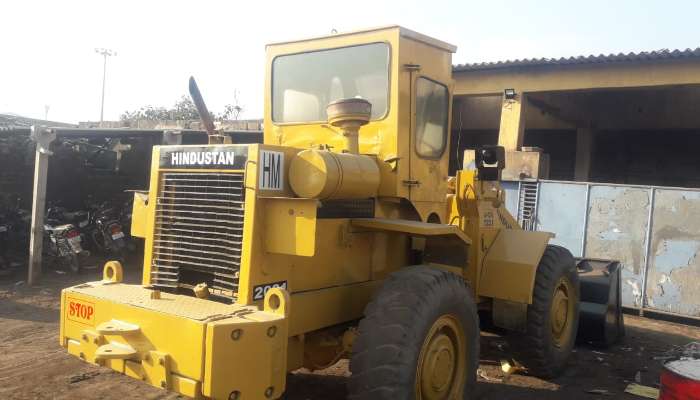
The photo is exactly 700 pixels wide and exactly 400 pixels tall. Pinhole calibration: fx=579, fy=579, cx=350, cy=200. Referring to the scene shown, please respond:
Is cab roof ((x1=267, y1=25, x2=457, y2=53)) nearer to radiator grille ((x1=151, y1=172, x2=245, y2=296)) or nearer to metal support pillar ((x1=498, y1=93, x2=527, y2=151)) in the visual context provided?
radiator grille ((x1=151, y1=172, x2=245, y2=296))

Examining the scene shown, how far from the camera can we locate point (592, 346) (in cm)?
675

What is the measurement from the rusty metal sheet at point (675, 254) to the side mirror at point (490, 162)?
187 inches

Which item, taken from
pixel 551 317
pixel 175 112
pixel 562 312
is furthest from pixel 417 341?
pixel 175 112

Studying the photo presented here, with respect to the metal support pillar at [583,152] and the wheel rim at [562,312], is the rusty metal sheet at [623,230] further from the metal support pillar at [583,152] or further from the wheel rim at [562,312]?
the metal support pillar at [583,152]

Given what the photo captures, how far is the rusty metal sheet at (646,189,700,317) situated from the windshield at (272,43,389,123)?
629 cm

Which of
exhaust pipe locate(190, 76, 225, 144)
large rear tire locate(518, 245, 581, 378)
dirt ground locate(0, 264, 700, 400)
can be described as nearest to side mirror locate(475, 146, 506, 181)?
large rear tire locate(518, 245, 581, 378)

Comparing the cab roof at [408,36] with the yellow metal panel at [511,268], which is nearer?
the cab roof at [408,36]

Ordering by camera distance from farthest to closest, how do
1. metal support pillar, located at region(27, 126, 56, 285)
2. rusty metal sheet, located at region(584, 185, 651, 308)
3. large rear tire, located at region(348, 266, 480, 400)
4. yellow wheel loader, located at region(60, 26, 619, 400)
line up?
metal support pillar, located at region(27, 126, 56, 285), rusty metal sheet, located at region(584, 185, 651, 308), large rear tire, located at region(348, 266, 480, 400), yellow wheel loader, located at region(60, 26, 619, 400)

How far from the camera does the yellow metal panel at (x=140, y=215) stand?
4.12 metres

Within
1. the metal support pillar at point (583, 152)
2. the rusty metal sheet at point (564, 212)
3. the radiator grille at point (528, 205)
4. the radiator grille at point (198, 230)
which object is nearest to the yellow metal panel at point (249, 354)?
the radiator grille at point (198, 230)

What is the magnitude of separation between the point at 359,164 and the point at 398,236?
93 centimetres

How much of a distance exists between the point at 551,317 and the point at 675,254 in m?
4.08

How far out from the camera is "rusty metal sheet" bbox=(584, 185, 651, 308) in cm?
876

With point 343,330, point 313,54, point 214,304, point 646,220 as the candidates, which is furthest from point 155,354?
point 646,220
